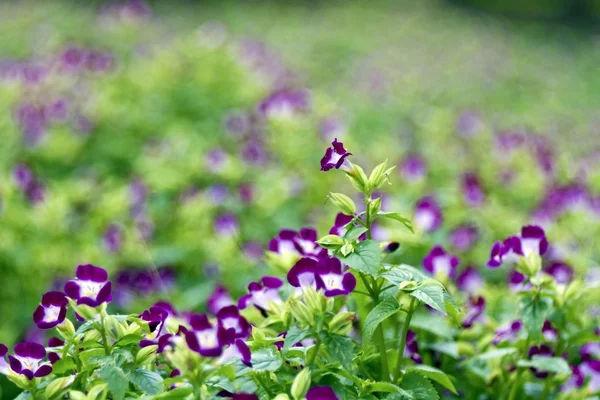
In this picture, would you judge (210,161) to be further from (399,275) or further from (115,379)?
(115,379)

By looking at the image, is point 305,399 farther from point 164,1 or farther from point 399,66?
point 164,1

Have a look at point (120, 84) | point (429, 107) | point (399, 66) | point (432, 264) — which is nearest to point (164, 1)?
point (399, 66)

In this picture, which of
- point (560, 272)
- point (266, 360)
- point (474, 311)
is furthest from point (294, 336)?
point (560, 272)

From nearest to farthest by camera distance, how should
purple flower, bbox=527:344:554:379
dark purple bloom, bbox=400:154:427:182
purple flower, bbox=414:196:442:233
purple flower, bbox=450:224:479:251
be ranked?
purple flower, bbox=527:344:554:379
purple flower, bbox=414:196:442:233
purple flower, bbox=450:224:479:251
dark purple bloom, bbox=400:154:427:182

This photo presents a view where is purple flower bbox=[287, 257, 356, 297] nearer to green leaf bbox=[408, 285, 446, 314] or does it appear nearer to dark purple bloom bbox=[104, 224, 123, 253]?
green leaf bbox=[408, 285, 446, 314]

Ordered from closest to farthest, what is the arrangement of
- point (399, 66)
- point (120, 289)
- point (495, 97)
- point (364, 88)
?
point (120, 289)
point (364, 88)
point (495, 97)
point (399, 66)

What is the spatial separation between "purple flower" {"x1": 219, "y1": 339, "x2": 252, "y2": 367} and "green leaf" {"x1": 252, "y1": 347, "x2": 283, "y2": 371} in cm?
2

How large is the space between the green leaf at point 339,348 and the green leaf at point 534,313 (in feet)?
1.61

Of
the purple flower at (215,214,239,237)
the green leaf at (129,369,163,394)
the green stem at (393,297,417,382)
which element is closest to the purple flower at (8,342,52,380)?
the green leaf at (129,369,163,394)

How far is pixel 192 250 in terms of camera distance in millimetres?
3119

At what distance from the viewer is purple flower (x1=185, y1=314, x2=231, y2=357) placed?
1.16 m

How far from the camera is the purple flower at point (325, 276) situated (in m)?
1.29

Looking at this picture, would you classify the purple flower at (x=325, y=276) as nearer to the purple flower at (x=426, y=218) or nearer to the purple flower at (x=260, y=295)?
the purple flower at (x=260, y=295)

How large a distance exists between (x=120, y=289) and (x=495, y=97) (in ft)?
19.6
